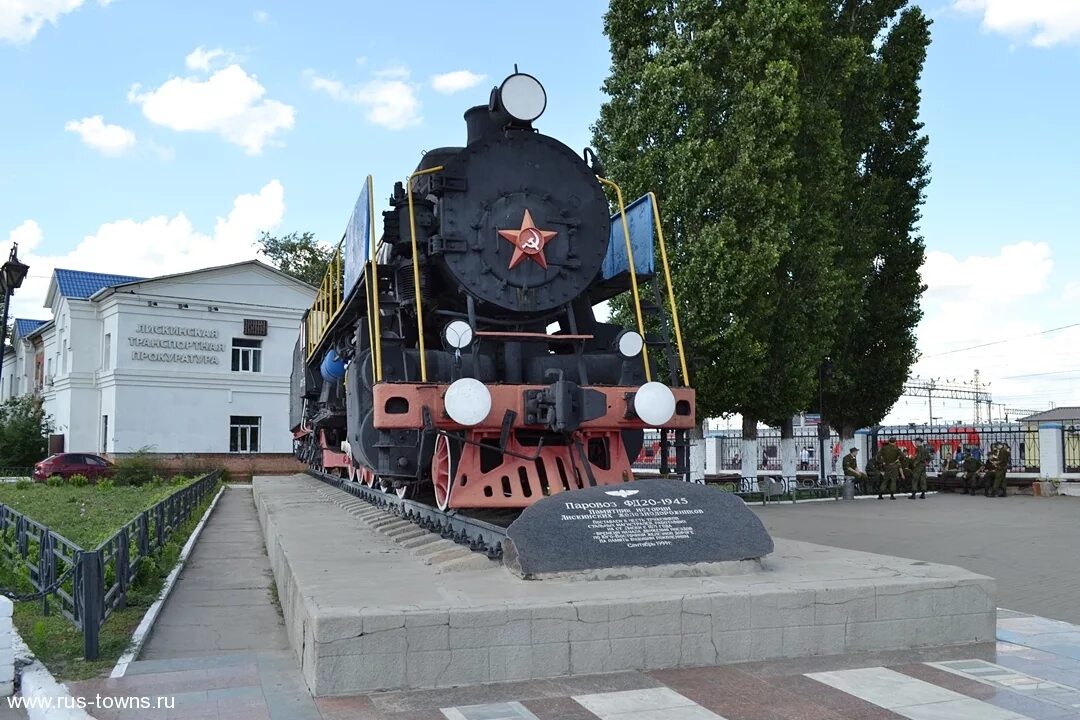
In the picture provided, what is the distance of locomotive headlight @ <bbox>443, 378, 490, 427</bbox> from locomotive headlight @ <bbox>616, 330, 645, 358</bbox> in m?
1.67

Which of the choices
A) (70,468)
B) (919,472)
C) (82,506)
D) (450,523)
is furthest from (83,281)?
(450,523)

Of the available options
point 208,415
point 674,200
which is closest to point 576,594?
point 674,200

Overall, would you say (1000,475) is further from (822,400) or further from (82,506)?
(82,506)

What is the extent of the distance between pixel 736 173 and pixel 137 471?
20.2m

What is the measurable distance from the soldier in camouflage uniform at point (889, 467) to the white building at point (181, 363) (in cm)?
2240

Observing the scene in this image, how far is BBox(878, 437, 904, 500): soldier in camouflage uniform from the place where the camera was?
22.2 m

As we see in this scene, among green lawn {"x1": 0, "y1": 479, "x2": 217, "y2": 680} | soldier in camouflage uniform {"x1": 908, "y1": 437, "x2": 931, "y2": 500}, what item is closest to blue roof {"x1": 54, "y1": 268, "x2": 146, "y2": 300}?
green lawn {"x1": 0, "y1": 479, "x2": 217, "y2": 680}

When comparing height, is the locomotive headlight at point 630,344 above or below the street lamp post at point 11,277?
below

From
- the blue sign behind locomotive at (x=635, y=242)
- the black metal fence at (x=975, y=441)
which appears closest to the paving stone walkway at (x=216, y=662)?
the blue sign behind locomotive at (x=635, y=242)

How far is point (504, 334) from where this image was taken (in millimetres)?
Result: 8289

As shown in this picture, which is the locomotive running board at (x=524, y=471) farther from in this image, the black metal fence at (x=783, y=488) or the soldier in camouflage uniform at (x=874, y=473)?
the soldier in camouflage uniform at (x=874, y=473)

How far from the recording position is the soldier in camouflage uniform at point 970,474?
23.1 metres

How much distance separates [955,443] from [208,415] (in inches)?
1018

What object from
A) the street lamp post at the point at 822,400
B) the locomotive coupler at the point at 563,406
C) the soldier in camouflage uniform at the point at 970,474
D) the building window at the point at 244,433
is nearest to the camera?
the locomotive coupler at the point at 563,406
